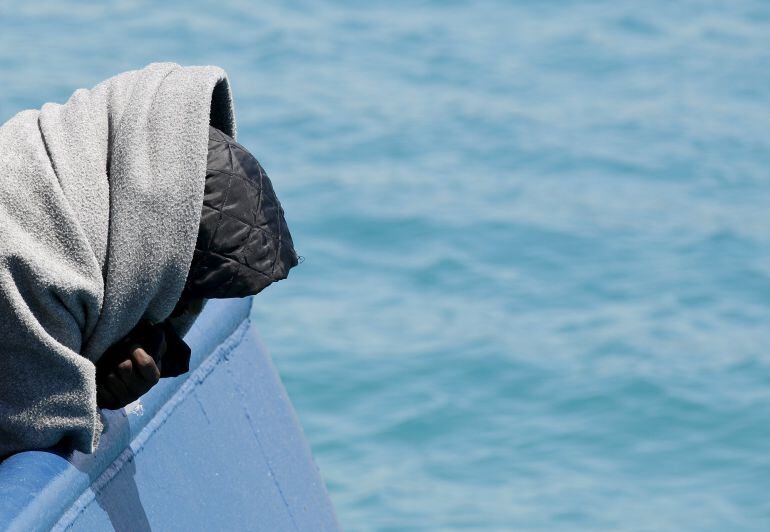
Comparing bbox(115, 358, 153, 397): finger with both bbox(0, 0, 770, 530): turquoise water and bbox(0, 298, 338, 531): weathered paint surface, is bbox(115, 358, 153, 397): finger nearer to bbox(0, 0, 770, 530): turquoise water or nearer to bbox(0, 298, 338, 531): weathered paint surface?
bbox(0, 298, 338, 531): weathered paint surface

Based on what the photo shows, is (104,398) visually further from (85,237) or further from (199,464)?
(199,464)

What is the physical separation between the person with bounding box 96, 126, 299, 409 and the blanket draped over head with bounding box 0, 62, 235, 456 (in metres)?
0.03

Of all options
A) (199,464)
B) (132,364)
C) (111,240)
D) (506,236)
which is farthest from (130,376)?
(506,236)

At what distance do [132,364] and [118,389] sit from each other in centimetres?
4

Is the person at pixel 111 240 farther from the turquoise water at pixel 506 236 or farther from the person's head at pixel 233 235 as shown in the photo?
the turquoise water at pixel 506 236

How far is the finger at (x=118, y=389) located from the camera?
5.36 ft

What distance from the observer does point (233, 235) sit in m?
1.58

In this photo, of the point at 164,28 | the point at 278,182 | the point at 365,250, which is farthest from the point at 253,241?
the point at 164,28

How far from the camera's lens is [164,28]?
26.8 ft

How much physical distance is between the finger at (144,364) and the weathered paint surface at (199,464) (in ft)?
0.52

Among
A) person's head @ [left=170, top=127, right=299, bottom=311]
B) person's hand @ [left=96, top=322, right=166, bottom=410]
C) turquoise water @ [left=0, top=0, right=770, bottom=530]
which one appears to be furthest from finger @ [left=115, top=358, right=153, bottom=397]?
turquoise water @ [left=0, top=0, right=770, bottom=530]

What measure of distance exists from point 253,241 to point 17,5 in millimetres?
7524

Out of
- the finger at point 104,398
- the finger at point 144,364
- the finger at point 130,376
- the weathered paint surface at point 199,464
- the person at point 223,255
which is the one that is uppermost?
the person at point 223,255

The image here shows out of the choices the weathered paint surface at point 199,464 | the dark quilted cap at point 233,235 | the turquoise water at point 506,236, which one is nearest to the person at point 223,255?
the dark quilted cap at point 233,235
